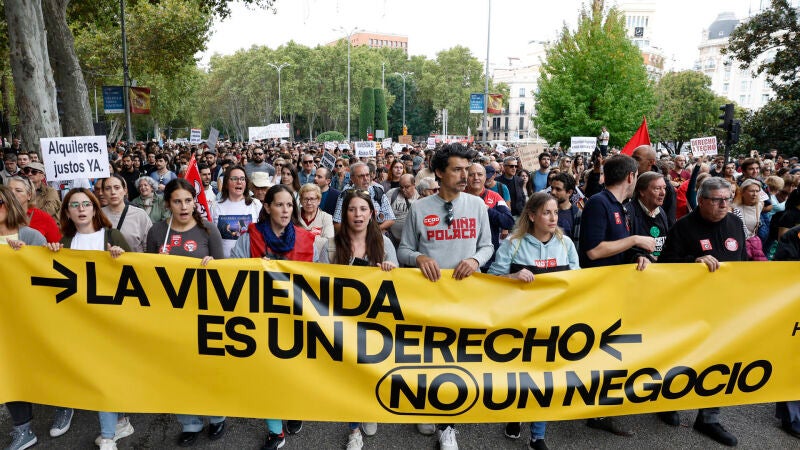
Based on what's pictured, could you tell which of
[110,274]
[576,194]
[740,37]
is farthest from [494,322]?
[740,37]

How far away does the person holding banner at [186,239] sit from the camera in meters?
4.00

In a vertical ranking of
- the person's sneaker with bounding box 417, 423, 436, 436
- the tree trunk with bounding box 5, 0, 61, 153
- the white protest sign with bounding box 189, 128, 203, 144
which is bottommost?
the person's sneaker with bounding box 417, 423, 436, 436

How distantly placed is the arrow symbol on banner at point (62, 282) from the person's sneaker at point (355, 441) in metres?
2.05

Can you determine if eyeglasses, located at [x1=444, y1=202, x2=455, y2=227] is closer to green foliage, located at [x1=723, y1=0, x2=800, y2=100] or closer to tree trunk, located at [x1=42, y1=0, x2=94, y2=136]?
tree trunk, located at [x1=42, y1=0, x2=94, y2=136]

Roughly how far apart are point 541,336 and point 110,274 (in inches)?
109

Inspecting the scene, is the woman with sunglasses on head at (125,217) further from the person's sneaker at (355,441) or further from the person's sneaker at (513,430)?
the person's sneaker at (513,430)

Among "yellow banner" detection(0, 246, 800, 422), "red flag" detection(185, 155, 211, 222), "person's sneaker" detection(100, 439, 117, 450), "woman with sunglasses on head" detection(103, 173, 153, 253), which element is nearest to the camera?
"yellow banner" detection(0, 246, 800, 422)

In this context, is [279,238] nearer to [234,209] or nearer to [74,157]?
[234,209]

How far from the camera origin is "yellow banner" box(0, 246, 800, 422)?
357 cm

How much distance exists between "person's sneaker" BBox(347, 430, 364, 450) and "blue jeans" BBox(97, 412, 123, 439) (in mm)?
1576

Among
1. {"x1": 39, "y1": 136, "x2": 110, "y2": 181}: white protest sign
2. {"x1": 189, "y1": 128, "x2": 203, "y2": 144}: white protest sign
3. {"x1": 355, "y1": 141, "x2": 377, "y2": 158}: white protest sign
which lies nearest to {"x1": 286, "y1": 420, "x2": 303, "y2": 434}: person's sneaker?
{"x1": 39, "y1": 136, "x2": 110, "y2": 181}: white protest sign

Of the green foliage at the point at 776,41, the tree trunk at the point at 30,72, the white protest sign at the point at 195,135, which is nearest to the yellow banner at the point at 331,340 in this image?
the tree trunk at the point at 30,72

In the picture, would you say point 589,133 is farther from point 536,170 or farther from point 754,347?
point 754,347

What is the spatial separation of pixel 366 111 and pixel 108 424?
238 ft
